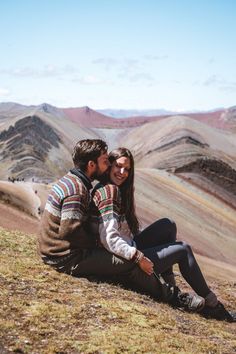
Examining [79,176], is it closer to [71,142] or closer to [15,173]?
[15,173]

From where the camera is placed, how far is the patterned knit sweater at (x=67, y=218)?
21.9 ft

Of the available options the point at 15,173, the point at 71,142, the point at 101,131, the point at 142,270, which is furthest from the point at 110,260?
the point at 101,131

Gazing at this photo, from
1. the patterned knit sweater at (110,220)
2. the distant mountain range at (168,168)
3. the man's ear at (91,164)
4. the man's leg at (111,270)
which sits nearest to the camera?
the patterned knit sweater at (110,220)

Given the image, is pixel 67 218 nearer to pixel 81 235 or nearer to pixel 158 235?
pixel 81 235

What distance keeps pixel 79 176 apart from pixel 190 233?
2408 cm

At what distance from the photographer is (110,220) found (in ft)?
21.5

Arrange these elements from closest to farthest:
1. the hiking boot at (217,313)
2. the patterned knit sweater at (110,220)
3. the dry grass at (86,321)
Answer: the dry grass at (86,321)
the patterned knit sweater at (110,220)
the hiking boot at (217,313)

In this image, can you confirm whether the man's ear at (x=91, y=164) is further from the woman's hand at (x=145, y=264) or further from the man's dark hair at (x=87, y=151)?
the woman's hand at (x=145, y=264)

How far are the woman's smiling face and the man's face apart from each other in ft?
0.34

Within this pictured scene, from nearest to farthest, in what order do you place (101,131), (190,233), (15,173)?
(190,233), (15,173), (101,131)

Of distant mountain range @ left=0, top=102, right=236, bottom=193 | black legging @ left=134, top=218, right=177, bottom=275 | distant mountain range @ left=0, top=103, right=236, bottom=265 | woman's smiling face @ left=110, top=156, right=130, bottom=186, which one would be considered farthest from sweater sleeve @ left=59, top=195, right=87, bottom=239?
distant mountain range @ left=0, top=102, right=236, bottom=193

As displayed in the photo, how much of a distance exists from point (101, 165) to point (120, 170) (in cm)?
26

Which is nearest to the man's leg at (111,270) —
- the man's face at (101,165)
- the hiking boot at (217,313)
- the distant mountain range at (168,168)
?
the hiking boot at (217,313)

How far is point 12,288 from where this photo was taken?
252 inches
